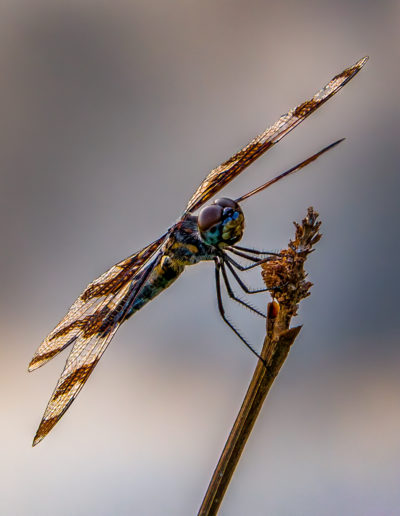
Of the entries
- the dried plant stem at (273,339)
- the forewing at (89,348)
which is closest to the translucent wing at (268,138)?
the forewing at (89,348)

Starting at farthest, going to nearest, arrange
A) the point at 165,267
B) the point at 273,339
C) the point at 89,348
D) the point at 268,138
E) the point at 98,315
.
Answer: the point at 165,267
the point at 98,315
the point at 89,348
the point at 268,138
the point at 273,339

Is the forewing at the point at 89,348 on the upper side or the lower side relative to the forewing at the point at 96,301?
lower

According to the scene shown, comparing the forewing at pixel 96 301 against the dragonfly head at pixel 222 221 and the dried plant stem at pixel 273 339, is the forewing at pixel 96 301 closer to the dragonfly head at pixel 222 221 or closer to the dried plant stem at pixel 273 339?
the dragonfly head at pixel 222 221

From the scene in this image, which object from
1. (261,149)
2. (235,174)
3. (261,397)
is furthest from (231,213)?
(261,397)

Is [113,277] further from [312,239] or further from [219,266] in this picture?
[312,239]

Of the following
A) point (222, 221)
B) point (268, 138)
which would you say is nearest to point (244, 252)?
point (222, 221)

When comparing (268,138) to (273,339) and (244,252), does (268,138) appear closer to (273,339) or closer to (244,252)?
(244,252)

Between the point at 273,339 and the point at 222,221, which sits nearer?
the point at 273,339
